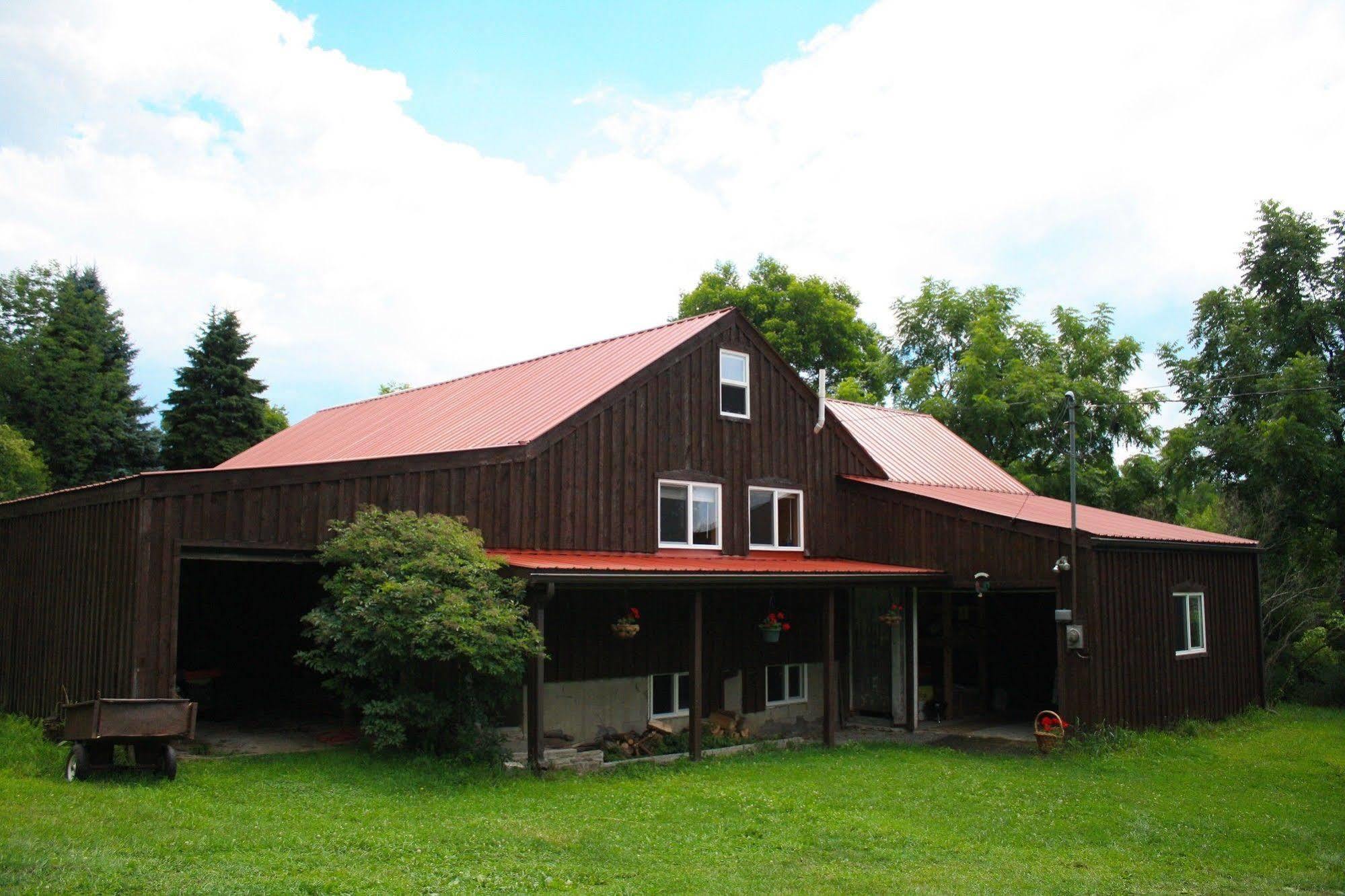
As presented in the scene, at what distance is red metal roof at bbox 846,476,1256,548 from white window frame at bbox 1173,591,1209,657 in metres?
0.95

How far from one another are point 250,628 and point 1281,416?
2303 centimetres

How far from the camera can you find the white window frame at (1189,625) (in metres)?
19.2

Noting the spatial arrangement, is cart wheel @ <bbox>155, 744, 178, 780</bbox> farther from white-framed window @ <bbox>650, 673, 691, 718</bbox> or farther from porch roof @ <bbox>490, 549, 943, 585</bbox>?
white-framed window @ <bbox>650, 673, 691, 718</bbox>

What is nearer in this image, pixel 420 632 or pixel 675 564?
pixel 420 632

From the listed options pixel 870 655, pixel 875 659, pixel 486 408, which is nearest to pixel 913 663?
pixel 875 659

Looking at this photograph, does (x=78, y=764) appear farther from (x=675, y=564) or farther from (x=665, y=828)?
(x=675, y=564)

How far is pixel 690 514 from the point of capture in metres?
18.1

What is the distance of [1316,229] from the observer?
27.8m

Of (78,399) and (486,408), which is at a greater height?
(78,399)

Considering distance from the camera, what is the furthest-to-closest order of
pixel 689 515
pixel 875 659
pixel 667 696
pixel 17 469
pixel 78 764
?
pixel 17 469, pixel 875 659, pixel 689 515, pixel 667 696, pixel 78 764

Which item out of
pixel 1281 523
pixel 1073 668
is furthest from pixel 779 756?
pixel 1281 523

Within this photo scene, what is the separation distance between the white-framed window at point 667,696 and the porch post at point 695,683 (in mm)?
1880

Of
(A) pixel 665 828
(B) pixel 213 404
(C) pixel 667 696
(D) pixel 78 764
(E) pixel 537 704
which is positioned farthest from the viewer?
(B) pixel 213 404

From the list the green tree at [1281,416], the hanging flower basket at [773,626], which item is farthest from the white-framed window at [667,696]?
the green tree at [1281,416]
